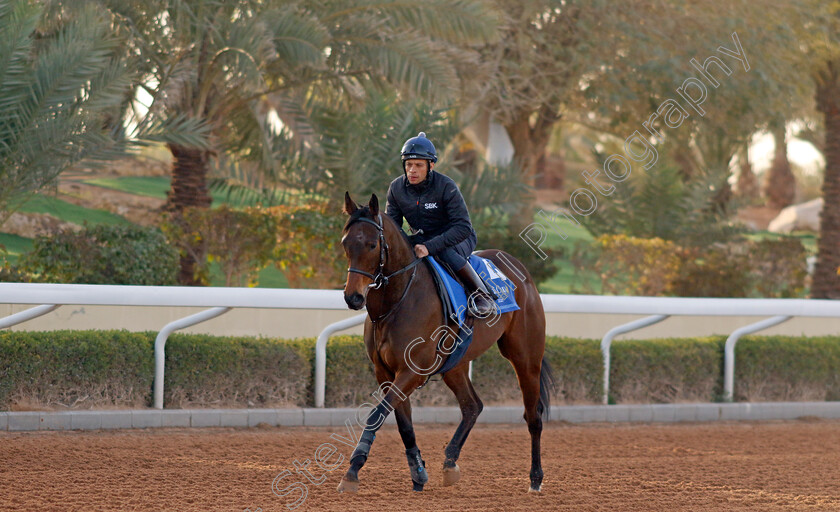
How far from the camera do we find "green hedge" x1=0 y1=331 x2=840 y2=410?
24.8ft

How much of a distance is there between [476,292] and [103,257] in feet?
21.1

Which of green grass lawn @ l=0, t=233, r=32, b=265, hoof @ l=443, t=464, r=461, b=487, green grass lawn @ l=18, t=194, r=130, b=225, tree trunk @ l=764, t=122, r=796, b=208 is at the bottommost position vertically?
hoof @ l=443, t=464, r=461, b=487

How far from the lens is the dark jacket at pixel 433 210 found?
5.75 meters

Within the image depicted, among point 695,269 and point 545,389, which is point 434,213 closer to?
point 545,389

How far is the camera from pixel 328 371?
852cm

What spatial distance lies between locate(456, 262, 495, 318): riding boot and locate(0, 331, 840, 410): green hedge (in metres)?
2.83

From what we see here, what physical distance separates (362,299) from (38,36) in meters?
9.20

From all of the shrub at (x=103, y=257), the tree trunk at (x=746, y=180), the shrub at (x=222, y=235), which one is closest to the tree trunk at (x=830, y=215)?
the shrub at (x=222, y=235)

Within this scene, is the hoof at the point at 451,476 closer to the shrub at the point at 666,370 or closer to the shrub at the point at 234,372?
the shrub at the point at 234,372

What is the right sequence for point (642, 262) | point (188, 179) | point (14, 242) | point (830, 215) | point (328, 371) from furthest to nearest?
point (830, 215), point (642, 262), point (14, 242), point (188, 179), point (328, 371)

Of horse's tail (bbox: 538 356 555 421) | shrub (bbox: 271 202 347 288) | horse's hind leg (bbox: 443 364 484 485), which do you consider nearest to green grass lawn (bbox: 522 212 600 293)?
shrub (bbox: 271 202 347 288)

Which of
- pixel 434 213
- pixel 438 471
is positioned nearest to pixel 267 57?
pixel 434 213

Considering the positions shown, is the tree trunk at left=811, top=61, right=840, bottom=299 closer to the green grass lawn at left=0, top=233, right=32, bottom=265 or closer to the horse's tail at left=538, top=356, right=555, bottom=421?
the horse's tail at left=538, top=356, right=555, bottom=421

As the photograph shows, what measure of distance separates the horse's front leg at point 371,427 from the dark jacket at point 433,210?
88 cm
